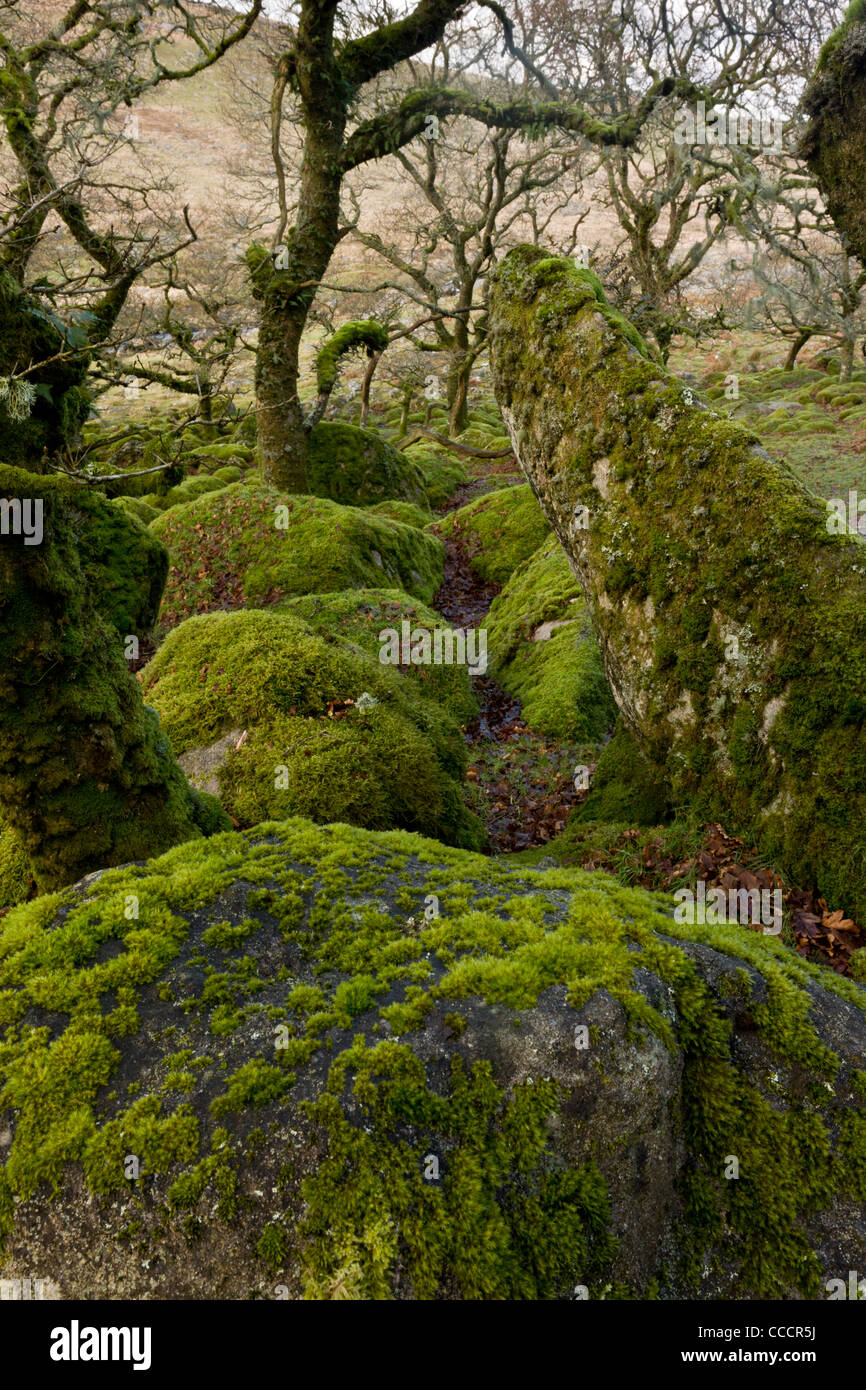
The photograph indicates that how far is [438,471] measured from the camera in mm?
24906

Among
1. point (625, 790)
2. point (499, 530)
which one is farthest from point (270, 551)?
point (625, 790)

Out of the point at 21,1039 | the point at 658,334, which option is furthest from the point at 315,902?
the point at 658,334

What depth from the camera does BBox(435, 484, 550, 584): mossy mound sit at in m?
16.0

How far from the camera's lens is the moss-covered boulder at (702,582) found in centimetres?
489

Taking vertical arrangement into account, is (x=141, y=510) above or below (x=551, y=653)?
above

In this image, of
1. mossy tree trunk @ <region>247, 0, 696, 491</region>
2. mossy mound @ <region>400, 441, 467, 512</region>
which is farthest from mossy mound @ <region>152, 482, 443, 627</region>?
mossy mound @ <region>400, 441, 467, 512</region>

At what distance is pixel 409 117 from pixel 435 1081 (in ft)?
58.8

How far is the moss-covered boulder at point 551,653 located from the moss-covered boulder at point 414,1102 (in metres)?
6.17

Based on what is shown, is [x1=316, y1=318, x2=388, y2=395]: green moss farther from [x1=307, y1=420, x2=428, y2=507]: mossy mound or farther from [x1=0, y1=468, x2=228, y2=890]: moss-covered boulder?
[x1=0, y1=468, x2=228, y2=890]: moss-covered boulder

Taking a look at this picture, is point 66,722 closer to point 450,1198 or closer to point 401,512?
point 450,1198

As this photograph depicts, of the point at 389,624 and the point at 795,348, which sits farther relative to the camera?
the point at 795,348

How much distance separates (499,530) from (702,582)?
11.7 meters

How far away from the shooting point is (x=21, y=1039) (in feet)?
9.54

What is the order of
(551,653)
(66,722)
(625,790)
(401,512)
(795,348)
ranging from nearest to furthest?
(66,722), (625,790), (551,653), (401,512), (795,348)
